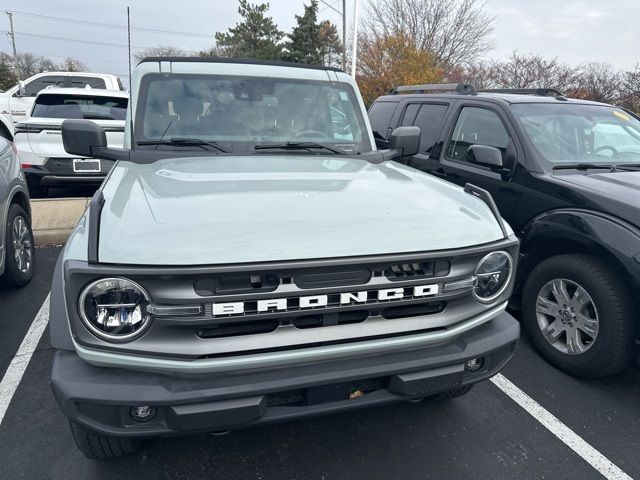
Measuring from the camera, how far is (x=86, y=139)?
3.00 m

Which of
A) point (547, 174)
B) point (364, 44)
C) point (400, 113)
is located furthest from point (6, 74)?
point (547, 174)

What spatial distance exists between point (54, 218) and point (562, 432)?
19.5ft

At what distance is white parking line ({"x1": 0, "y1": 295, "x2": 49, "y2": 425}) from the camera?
2.81m

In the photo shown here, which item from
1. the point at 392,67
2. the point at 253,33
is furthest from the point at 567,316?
the point at 253,33

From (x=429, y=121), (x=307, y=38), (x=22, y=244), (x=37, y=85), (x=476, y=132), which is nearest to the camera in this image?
(x=22, y=244)

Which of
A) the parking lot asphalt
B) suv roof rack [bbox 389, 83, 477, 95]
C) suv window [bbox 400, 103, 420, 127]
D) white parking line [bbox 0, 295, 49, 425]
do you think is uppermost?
suv roof rack [bbox 389, 83, 477, 95]

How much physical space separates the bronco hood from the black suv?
124cm

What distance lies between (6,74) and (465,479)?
154ft

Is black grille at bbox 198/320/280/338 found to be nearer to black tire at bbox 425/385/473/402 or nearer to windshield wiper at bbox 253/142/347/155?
black tire at bbox 425/385/473/402

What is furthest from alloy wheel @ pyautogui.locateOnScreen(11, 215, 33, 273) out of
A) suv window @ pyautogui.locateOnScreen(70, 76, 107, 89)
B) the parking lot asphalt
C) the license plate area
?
suv window @ pyautogui.locateOnScreen(70, 76, 107, 89)

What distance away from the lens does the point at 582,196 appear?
10.8 feet

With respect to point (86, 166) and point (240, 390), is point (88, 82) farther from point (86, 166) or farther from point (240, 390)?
point (240, 390)

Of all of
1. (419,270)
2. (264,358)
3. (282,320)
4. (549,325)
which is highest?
(419,270)

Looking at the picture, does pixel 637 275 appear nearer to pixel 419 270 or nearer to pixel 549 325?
pixel 549 325
